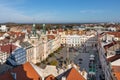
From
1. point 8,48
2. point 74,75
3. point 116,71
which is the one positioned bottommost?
point 8,48

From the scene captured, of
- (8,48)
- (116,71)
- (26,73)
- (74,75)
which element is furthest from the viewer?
(8,48)

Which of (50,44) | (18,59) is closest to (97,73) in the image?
(18,59)

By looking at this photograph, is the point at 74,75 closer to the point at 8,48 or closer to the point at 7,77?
the point at 7,77

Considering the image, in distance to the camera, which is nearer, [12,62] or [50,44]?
[12,62]

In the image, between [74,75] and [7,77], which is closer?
[7,77]

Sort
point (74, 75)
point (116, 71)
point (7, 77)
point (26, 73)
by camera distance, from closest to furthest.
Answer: point (7, 77) < point (74, 75) < point (26, 73) < point (116, 71)

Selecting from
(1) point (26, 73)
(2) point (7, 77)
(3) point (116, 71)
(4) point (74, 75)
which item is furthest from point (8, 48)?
(3) point (116, 71)

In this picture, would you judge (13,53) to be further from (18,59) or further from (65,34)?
(65,34)

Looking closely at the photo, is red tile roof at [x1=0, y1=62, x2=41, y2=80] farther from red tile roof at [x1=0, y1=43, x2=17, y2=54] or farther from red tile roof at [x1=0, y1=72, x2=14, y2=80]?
red tile roof at [x1=0, y1=43, x2=17, y2=54]

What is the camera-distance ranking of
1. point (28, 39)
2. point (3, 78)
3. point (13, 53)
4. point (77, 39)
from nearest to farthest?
1. point (3, 78)
2. point (13, 53)
3. point (28, 39)
4. point (77, 39)

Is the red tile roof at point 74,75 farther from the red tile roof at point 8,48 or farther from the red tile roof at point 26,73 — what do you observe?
the red tile roof at point 8,48

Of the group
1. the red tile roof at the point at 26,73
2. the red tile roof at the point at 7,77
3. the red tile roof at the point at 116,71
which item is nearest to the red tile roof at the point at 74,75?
the red tile roof at the point at 26,73
